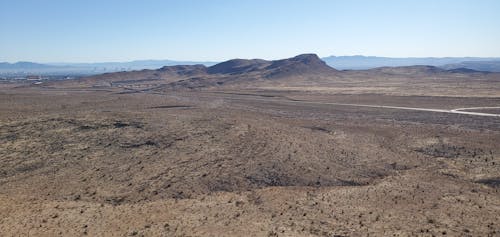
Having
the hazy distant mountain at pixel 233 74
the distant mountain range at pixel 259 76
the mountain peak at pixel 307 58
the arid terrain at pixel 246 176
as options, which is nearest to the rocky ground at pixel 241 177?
the arid terrain at pixel 246 176

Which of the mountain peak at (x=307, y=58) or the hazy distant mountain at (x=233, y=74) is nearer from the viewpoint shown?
the hazy distant mountain at (x=233, y=74)

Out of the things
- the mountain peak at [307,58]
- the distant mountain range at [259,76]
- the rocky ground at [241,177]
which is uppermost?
the mountain peak at [307,58]

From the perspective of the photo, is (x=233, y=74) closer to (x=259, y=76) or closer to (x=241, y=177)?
(x=259, y=76)

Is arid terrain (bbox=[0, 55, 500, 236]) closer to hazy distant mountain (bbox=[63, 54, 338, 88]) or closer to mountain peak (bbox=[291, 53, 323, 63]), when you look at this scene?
hazy distant mountain (bbox=[63, 54, 338, 88])

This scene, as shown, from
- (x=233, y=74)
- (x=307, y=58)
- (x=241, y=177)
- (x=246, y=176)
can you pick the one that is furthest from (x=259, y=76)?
(x=241, y=177)

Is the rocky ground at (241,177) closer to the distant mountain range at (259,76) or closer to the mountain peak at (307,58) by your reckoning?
the distant mountain range at (259,76)

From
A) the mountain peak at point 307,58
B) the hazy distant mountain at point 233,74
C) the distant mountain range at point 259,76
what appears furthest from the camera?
the mountain peak at point 307,58

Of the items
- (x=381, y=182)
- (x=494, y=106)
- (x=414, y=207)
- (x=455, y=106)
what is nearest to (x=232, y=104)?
(x=455, y=106)
